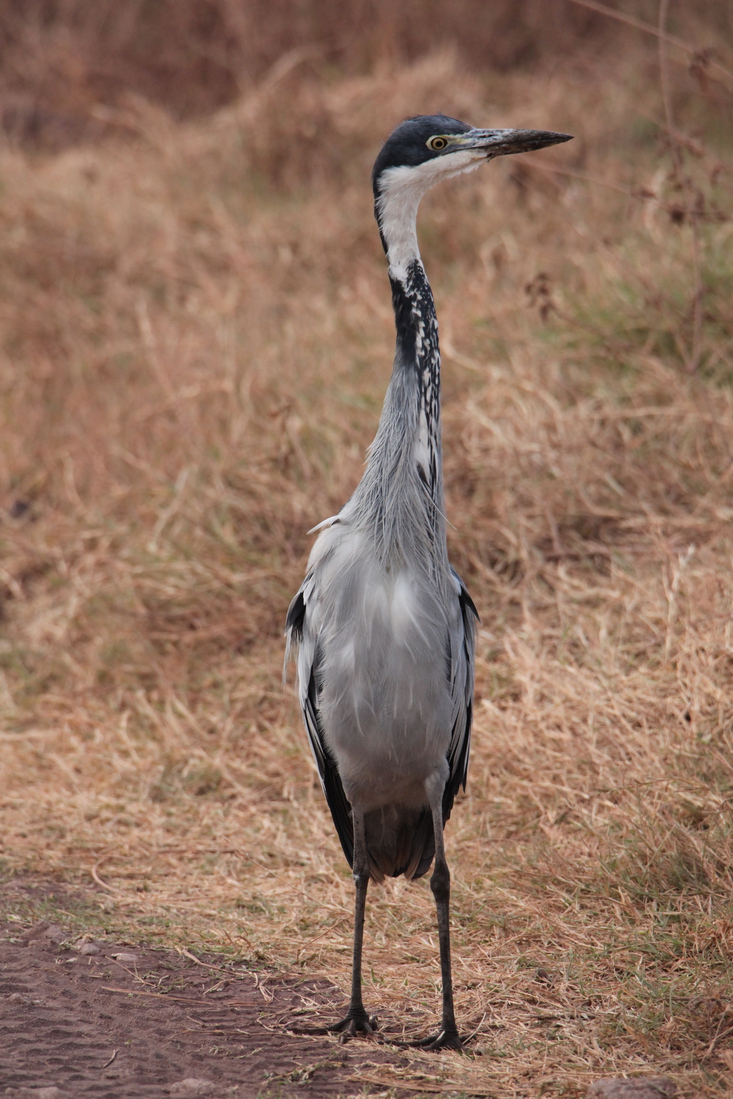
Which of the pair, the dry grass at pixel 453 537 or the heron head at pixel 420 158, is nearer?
the heron head at pixel 420 158

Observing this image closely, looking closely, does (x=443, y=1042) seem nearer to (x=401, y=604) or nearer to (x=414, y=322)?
(x=401, y=604)

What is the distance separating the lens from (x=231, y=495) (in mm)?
6008

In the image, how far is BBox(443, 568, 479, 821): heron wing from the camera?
3426 mm

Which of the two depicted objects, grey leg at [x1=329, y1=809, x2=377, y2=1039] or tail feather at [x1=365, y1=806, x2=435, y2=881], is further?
tail feather at [x1=365, y1=806, x2=435, y2=881]

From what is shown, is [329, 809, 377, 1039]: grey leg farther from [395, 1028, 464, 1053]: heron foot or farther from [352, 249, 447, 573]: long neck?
[352, 249, 447, 573]: long neck

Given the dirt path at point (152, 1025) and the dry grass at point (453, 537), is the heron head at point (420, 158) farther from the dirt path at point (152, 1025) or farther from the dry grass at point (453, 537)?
the dirt path at point (152, 1025)

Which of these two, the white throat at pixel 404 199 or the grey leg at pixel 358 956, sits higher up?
the white throat at pixel 404 199

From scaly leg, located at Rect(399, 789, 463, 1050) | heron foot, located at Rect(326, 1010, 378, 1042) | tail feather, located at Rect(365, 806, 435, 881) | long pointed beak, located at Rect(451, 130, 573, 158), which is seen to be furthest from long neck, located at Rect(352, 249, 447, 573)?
heron foot, located at Rect(326, 1010, 378, 1042)

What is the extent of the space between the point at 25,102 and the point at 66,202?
2.49 meters

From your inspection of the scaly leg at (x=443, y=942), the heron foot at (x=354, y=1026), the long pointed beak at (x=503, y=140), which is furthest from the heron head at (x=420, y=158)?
the heron foot at (x=354, y=1026)

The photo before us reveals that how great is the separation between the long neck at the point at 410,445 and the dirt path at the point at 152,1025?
51.0 inches

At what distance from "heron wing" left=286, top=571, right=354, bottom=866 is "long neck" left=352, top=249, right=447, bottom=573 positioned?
0.32 meters

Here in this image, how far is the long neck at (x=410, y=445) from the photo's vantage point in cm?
Answer: 332

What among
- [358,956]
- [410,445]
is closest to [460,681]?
[410,445]
